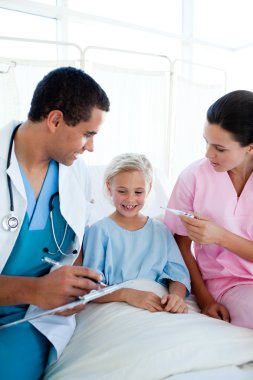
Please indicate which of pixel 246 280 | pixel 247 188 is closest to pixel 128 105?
pixel 247 188

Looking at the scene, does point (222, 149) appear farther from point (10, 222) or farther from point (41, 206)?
point (10, 222)

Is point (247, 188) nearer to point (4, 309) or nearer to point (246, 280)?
point (246, 280)

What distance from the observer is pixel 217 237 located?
1429mm

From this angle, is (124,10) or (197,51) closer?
(124,10)

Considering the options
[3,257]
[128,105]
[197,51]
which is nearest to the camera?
[3,257]

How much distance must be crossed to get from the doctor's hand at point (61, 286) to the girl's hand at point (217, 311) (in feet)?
1.86

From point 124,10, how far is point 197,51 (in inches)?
39.8

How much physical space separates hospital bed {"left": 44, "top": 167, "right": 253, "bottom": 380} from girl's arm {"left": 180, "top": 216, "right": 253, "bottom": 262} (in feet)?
0.97

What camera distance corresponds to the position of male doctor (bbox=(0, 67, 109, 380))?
1.18 m

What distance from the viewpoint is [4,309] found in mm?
1282

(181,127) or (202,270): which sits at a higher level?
(181,127)

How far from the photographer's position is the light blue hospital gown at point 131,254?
1479mm

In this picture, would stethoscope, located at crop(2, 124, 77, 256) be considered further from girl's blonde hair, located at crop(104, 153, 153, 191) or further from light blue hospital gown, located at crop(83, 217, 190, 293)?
girl's blonde hair, located at crop(104, 153, 153, 191)

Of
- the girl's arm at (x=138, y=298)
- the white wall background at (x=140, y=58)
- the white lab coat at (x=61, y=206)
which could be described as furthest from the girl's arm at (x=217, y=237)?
the white wall background at (x=140, y=58)
